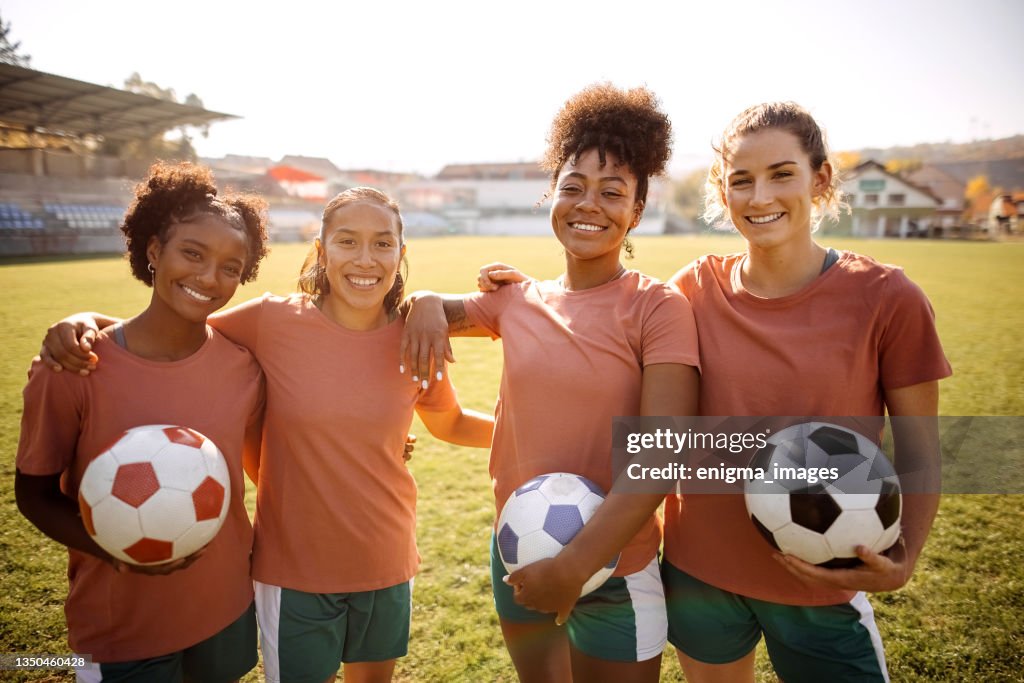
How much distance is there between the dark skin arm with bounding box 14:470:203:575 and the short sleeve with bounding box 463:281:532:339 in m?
1.45

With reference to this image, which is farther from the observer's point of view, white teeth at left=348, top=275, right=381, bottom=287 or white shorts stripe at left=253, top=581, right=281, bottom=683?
white teeth at left=348, top=275, right=381, bottom=287

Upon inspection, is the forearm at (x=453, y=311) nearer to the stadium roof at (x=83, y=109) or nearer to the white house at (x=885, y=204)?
the stadium roof at (x=83, y=109)

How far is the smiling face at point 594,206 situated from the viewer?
228cm

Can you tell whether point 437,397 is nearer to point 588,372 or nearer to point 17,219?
point 588,372

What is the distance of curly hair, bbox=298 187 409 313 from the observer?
250 centimetres

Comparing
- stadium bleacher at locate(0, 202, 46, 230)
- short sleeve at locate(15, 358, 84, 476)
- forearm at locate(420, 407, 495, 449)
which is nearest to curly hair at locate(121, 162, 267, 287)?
short sleeve at locate(15, 358, 84, 476)

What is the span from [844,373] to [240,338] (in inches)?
93.9

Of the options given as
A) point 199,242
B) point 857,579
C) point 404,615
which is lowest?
point 404,615

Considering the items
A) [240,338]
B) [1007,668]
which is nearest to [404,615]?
[240,338]

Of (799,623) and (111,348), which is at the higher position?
(111,348)

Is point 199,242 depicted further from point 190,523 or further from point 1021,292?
point 1021,292

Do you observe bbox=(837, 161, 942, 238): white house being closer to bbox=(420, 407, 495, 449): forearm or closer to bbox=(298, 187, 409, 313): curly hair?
bbox=(420, 407, 495, 449): forearm

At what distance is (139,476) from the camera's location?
1925mm

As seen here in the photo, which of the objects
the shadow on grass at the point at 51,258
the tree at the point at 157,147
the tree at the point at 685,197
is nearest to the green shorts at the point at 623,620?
the shadow on grass at the point at 51,258
